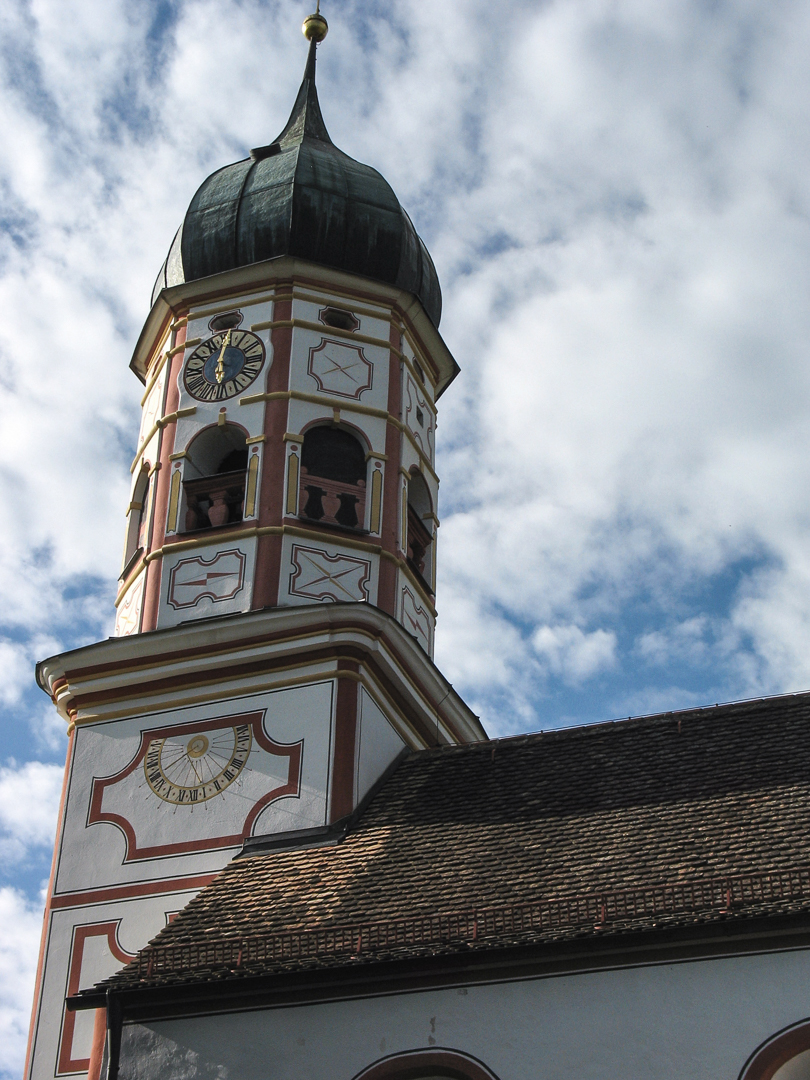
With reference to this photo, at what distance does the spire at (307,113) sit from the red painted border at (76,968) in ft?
37.5

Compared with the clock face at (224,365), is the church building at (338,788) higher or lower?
lower

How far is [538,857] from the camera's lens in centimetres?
1502

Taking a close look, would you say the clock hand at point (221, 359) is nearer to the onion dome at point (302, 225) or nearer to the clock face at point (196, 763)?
the onion dome at point (302, 225)

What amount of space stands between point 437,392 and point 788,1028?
12433 mm

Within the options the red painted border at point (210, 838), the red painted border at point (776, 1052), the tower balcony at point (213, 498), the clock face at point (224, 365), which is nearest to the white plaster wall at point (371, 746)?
the red painted border at point (210, 838)

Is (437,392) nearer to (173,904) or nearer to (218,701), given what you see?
(218,701)

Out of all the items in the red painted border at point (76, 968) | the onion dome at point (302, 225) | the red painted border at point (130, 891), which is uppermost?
the onion dome at point (302, 225)

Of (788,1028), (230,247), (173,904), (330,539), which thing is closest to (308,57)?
(230,247)

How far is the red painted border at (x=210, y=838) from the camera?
675 inches

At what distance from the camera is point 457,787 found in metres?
17.2

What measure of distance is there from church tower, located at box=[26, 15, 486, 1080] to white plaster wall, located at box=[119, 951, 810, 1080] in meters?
1.23

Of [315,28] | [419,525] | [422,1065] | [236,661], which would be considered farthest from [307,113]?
[422,1065]

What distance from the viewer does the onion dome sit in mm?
22125

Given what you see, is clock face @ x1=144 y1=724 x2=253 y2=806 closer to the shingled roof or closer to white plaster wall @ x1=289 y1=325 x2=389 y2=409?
the shingled roof
